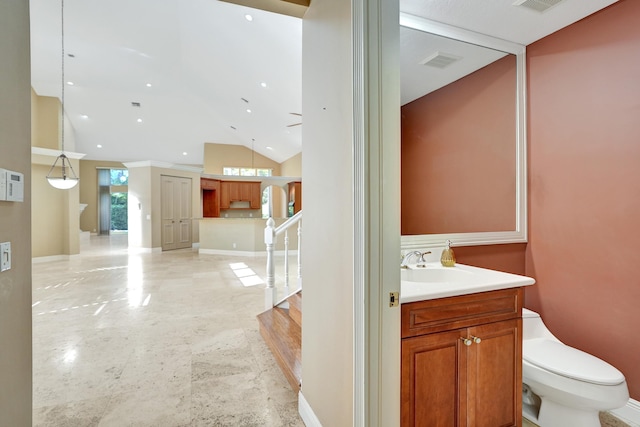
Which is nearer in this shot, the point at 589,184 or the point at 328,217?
the point at 328,217

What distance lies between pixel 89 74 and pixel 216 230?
490 cm

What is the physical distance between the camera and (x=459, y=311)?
134 cm

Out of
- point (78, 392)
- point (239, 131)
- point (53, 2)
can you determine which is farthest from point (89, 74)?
point (78, 392)

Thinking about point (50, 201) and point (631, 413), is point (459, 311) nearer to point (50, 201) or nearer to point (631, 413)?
point (631, 413)

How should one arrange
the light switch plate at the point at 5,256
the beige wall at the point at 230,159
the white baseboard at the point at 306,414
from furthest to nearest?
1. the beige wall at the point at 230,159
2. the white baseboard at the point at 306,414
3. the light switch plate at the point at 5,256

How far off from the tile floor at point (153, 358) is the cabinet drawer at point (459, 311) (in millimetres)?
1061

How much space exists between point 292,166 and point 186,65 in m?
4.33

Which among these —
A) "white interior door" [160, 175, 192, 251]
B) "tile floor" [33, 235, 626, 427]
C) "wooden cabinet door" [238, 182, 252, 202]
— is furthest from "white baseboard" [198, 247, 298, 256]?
"tile floor" [33, 235, 626, 427]

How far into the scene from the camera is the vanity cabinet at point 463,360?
4.05 feet

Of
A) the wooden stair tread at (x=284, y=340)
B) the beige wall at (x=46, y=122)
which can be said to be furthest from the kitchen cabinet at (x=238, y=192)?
the wooden stair tread at (x=284, y=340)

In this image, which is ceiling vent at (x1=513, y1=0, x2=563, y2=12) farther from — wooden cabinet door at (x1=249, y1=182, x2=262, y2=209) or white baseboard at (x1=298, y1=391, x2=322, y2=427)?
wooden cabinet door at (x1=249, y1=182, x2=262, y2=209)

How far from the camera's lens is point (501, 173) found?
7.40 ft

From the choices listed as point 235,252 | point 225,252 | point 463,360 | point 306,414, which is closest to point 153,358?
point 306,414

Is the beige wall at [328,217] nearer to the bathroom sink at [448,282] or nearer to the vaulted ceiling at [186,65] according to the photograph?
the bathroom sink at [448,282]
